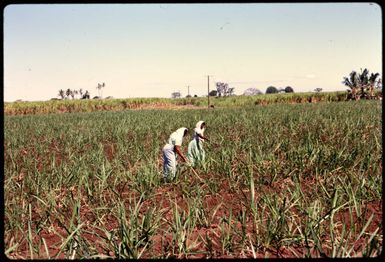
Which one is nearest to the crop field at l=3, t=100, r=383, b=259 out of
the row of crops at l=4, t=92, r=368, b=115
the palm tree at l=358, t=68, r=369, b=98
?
the row of crops at l=4, t=92, r=368, b=115

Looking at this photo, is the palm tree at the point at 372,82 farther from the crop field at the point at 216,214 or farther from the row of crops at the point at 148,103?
the crop field at the point at 216,214

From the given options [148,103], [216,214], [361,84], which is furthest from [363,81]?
[216,214]

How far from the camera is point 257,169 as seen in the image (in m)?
4.03

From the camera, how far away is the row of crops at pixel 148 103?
113 feet

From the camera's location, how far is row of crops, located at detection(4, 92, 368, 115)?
1358 inches

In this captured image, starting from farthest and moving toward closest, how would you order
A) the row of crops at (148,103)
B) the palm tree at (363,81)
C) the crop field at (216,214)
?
the palm tree at (363,81), the row of crops at (148,103), the crop field at (216,214)

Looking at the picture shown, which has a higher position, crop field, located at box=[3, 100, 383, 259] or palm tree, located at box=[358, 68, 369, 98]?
palm tree, located at box=[358, 68, 369, 98]

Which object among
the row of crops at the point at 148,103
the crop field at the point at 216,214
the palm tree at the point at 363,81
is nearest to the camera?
the crop field at the point at 216,214

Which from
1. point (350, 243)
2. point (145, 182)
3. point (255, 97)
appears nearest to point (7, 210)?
point (145, 182)

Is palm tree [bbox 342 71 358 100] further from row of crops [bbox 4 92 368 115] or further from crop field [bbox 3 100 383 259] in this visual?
crop field [bbox 3 100 383 259]

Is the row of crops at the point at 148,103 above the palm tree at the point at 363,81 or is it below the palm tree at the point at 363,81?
below

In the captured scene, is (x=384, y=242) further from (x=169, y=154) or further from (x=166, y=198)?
(x=169, y=154)

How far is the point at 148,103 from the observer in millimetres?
40906

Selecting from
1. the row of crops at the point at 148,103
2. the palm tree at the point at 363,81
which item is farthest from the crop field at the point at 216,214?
the palm tree at the point at 363,81
